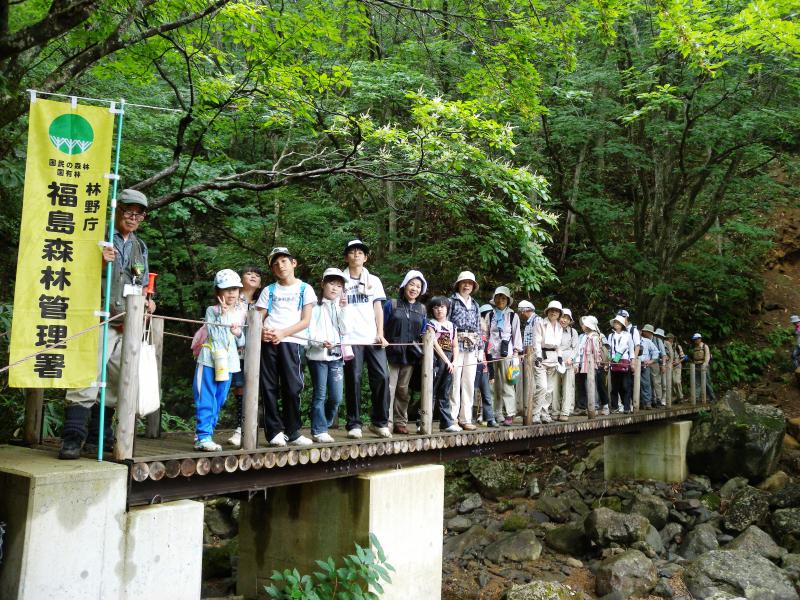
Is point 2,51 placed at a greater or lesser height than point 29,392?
greater

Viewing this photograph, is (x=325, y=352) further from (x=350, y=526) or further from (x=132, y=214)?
(x=132, y=214)

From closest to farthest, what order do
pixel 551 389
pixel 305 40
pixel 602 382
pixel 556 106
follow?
pixel 305 40
pixel 551 389
pixel 602 382
pixel 556 106

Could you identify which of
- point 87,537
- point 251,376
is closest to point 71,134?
point 251,376

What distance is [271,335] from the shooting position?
18.8 feet

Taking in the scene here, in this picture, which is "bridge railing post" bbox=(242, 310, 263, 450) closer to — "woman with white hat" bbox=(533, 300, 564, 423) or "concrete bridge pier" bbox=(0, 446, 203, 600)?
"concrete bridge pier" bbox=(0, 446, 203, 600)

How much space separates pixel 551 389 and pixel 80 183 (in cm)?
810

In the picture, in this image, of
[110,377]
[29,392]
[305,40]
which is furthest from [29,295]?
[305,40]

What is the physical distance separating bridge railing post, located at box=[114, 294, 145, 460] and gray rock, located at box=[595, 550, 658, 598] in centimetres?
728

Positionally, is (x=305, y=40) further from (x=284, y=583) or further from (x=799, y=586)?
(x=799, y=586)

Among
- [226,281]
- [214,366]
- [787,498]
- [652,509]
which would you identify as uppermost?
[226,281]

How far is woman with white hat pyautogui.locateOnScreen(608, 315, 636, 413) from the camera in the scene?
12859mm

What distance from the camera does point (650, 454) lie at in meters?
14.9

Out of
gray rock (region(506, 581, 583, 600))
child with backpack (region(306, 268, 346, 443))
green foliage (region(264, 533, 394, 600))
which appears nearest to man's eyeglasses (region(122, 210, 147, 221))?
child with backpack (region(306, 268, 346, 443))

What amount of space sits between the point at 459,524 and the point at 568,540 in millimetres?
2064
